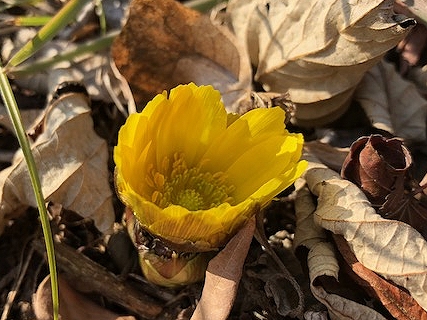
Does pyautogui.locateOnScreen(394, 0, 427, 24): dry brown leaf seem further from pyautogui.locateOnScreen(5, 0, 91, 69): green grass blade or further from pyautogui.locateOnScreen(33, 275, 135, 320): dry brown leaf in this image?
pyautogui.locateOnScreen(33, 275, 135, 320): dry brown leaf

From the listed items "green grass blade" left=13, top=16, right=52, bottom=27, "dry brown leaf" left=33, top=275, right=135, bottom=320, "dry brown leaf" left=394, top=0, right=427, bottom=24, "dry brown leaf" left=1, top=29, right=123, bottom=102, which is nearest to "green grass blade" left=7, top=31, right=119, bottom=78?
"dry brown leaf" left=1, top=29, right=123, bottom=102

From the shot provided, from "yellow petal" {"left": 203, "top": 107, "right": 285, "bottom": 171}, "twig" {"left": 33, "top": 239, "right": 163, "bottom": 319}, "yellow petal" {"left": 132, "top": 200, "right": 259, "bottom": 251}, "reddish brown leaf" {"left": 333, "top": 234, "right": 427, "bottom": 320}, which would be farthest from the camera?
"twig" {"left": 33, "top": 239, "right": 163, "bottom": 319}

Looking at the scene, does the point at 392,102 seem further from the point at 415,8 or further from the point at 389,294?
the point at 389,294

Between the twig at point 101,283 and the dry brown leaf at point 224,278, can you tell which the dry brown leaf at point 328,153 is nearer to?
the dry brown leaf at point 224,278

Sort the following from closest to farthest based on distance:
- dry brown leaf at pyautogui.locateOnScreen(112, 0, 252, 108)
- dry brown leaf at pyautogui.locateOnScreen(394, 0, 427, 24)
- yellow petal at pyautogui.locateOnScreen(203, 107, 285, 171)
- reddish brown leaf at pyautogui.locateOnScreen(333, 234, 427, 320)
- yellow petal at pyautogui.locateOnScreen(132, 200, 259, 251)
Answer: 1. yellow petal at pyautogui.locateOnScreen(132, 200, 259, 251)
2. reddish brown leaf at pyautogui.locateOnScreen(333, 234, 427, 320)
3. yellow petal at pyautogui.locateOnScreen(203, 107, 285, 171)
4. dry brown leaf at pyautogui.locateOnScreen(394, 0, 427, 24)
5. dry brown leaf at pyautogui.locateOnScreen(112, 0, 252, 108)

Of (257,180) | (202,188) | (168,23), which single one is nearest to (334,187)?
(257,180)

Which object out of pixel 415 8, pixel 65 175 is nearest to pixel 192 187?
pixel 65 175
